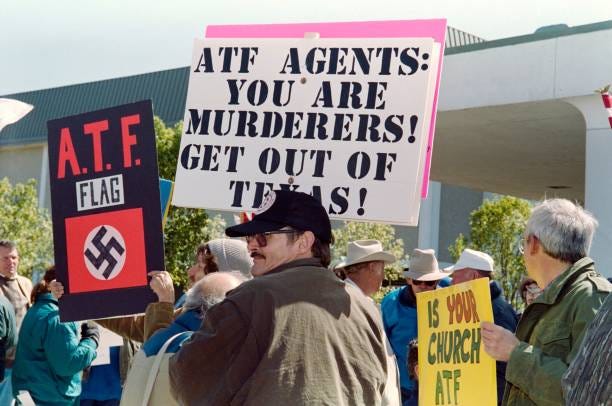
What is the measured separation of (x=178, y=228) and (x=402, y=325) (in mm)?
23897

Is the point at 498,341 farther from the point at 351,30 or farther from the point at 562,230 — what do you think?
the point at 351,30

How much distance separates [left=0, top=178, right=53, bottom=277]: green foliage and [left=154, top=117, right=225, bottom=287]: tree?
17.5 ft

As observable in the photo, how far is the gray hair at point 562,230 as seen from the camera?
4.02m

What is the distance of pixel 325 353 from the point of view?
3.38 m

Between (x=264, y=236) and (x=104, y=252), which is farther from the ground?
(x=264, y=236)

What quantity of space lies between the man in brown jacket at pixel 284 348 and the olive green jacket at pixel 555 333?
55 cm

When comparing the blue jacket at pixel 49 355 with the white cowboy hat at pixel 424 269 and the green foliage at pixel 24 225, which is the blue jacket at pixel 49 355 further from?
the green foliage at pixel 24 225

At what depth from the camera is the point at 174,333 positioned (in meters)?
4.07

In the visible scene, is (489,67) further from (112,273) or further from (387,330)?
(112,273)

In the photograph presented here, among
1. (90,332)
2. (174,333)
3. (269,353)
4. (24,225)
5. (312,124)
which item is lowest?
(24,225)

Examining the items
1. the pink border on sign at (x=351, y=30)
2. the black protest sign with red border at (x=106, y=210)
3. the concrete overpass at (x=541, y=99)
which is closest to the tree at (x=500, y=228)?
the concrete overpass at (x=541, y=99)

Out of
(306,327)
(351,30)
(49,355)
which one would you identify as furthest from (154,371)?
(49,355)

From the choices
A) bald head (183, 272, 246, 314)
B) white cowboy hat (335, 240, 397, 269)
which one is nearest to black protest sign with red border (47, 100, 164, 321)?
bald head (183, 272, 246, 314)

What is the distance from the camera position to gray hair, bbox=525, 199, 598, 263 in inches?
158
